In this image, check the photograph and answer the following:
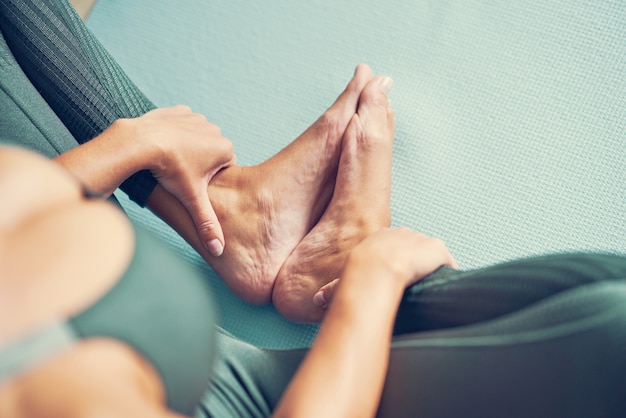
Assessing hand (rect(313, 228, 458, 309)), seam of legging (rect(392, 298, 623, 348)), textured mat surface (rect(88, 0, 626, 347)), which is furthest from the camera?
textured mat surface (rect(88, 0, 626, 347))

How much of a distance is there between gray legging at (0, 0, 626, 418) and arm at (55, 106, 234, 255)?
22 centimetres

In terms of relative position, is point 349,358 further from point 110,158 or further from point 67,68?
point 67,68

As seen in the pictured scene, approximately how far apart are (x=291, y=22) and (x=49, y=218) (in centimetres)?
90

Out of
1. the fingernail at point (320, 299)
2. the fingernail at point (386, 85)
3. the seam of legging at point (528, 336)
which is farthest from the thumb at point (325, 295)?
the fingernail at point (386, 85)

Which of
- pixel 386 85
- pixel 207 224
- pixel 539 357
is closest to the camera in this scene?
pixel 539 357

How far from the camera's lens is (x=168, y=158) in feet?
2.50

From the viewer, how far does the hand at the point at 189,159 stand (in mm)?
761

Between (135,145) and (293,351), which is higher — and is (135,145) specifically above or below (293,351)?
above

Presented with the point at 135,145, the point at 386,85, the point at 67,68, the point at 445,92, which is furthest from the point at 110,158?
the point at 445,92

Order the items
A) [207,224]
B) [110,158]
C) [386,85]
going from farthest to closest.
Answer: [386,85] < [207,224] < [110,158]

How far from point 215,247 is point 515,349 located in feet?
1.54

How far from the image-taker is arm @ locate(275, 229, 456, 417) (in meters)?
0.48

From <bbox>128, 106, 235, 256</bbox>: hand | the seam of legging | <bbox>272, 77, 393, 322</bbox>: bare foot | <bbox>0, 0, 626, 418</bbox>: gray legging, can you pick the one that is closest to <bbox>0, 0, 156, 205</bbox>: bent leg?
<bbox>128, 106, 235, 256</bbox>: hand

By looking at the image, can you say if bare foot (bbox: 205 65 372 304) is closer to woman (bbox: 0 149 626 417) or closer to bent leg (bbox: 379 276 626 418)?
woman (bbox: 0 149 626 417)
